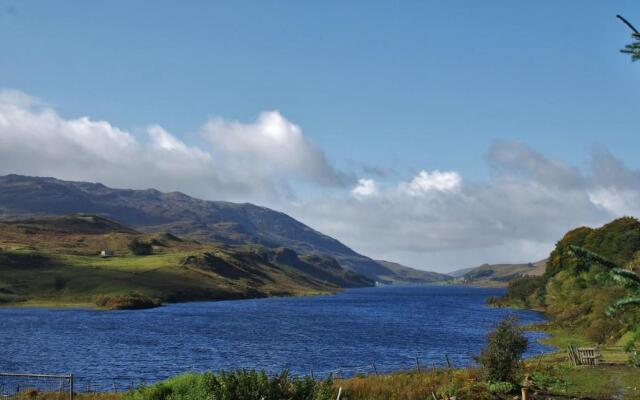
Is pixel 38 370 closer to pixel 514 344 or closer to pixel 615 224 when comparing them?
pixel 514 344

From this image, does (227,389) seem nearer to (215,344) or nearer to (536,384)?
(536,384)

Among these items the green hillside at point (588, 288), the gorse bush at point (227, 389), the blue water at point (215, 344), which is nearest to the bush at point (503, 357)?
the blue water at point (215, 344)

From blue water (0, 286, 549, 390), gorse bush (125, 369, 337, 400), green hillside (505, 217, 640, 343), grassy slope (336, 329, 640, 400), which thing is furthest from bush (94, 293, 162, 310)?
gorse bush (125, 369, 337, 400)

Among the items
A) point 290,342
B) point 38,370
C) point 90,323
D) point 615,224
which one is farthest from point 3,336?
point 615,224

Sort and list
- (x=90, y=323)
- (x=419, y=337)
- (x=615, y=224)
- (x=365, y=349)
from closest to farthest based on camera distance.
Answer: (x=365, y=349) < (x=419, y=337) < (x=90, y=323) < (x=615, y=224)

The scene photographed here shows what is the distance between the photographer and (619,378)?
144 ft

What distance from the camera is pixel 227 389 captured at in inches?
1060

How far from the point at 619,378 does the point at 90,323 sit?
119 meters

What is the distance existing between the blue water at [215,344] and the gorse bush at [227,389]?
21.2m

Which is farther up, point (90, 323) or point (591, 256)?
point (591, 256)

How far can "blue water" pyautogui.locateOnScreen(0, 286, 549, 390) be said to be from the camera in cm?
7338

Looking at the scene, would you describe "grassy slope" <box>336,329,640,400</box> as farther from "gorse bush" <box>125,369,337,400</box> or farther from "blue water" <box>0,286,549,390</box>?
"gorse bush" <box>125,369,337,400</box>

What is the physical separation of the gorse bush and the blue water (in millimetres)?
21243

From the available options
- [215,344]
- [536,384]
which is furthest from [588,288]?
[536,384]
